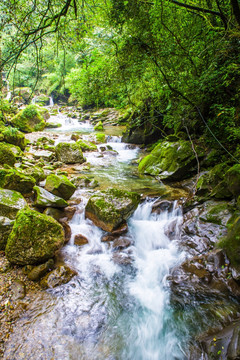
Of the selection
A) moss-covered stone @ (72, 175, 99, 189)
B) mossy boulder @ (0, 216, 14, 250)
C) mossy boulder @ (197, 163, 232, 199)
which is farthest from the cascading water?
moss-covered stone @ (72, 175, 99, 189)

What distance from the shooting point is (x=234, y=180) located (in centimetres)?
421

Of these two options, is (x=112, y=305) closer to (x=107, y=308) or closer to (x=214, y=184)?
(x=107, y=308)

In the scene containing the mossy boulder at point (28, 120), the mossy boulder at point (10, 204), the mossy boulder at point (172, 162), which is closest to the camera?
the mossy boulder at point (10, 204)

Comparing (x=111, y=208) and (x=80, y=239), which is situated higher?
(x=111, y=208)

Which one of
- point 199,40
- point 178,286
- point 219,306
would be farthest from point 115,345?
point 199,40

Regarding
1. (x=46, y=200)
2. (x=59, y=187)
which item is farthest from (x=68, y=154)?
(x=46, y=200)

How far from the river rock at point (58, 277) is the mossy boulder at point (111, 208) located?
1.35 meters

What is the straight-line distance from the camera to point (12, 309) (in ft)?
9.38

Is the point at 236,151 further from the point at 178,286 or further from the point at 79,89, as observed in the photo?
the point at 79,89

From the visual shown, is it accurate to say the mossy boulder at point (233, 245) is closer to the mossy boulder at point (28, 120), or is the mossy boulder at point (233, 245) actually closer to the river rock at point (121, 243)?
the river rock at point (121, 243)

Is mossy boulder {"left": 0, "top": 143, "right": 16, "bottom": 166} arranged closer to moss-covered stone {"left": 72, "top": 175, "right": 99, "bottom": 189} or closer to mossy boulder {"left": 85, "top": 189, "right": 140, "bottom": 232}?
moss-covered stone {"left": 72, "top": 175, "right": 99, "bottom": 189}

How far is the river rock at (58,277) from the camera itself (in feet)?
10.9

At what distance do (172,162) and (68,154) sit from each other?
515 centimetres

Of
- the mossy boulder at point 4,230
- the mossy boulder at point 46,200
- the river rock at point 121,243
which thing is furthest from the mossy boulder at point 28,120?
the river rock at point 121,243
